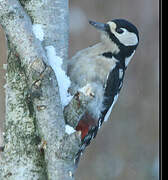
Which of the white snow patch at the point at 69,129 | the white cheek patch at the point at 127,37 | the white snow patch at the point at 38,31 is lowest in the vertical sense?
the white snow patch at the point at 69,129

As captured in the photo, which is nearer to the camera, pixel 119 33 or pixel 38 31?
pixel 38 31

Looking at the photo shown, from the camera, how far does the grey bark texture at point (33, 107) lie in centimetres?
182

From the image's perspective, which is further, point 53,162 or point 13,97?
point 13,97

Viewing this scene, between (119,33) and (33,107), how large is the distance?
2.40 feet

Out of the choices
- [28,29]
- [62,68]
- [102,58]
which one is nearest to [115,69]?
[102,58]

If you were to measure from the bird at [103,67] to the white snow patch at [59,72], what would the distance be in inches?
7.7

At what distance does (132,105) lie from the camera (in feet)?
16.6

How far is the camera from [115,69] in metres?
2.42

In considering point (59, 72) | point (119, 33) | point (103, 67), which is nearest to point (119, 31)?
point (119, 33)

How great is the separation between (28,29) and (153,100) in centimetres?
328

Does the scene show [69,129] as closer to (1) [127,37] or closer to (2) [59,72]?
(2) [59,72]

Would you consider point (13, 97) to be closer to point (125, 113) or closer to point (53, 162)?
point (53, 162)

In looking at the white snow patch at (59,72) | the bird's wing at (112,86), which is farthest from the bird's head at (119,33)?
the white snow patch at (59,72)

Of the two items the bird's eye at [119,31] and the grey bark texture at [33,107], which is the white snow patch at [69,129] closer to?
the grey bark texture at [33,107]
